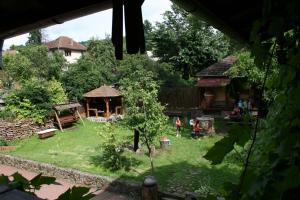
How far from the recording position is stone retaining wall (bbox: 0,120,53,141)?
19.7 metres

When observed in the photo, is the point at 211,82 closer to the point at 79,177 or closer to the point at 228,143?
the point at 79,177

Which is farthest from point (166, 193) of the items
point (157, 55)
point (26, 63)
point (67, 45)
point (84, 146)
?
point (67, 45)

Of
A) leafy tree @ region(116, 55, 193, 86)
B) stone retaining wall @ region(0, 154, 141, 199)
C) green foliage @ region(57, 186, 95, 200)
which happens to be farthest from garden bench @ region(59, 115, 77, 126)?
green foliage @ region(57, 186, 95, 200)

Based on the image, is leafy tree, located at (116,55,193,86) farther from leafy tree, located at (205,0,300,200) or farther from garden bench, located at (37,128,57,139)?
leafy tree, located at (205,0,300,200)

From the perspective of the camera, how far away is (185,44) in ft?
101

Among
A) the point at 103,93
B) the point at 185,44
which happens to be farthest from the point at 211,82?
the point at 185,44

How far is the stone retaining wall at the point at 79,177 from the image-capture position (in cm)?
1128

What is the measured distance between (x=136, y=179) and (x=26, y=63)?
1942 cm

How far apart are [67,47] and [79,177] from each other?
36681 millimetres

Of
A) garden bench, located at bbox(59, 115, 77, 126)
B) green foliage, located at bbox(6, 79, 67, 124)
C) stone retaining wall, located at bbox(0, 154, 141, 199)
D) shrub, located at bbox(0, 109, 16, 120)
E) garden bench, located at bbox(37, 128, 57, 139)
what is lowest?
stone retaining wall, located at bbox(0, 154, 141, 199)

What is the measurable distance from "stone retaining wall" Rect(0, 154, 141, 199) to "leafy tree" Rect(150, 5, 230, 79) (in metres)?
18.9

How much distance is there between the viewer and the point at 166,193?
10188 mm

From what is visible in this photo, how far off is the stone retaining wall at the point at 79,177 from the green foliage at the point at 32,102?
15.9 feet

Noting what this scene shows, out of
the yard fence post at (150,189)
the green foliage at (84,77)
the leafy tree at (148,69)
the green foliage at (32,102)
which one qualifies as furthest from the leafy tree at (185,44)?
the yard fence post at (150,189)
